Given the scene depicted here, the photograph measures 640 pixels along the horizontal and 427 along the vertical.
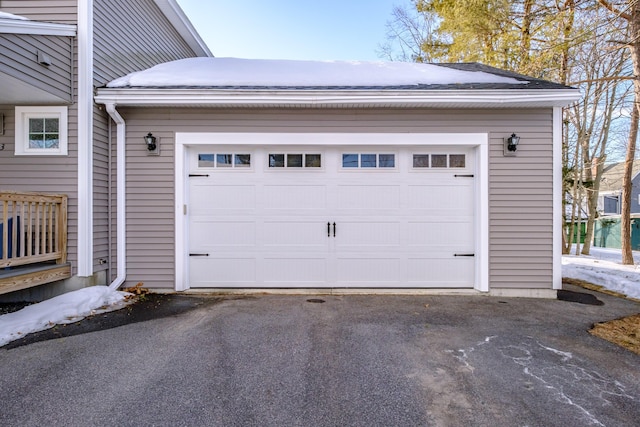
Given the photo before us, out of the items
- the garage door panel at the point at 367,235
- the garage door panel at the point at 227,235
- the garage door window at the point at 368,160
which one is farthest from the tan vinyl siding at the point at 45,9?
the garage door panel at the point at 367,235

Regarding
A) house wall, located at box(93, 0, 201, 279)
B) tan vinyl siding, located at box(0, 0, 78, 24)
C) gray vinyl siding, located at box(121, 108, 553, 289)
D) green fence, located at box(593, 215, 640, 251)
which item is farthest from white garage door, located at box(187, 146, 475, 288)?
green fence, located at box(593, 215, 640, 251)

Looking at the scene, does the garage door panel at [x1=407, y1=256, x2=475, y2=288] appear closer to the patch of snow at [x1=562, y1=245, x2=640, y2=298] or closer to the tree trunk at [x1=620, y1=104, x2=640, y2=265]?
the patch of snow at [x1=562, y1=245, x2=640, y2=298]

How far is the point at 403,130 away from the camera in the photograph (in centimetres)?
454

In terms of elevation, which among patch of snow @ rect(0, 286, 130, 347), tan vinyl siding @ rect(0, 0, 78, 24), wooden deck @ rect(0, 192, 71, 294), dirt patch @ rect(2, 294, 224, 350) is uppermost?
tan vinyl siding @ rect(0, 0, 78, 24)

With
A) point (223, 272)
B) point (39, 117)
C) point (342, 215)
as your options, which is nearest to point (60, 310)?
point (223, 272)

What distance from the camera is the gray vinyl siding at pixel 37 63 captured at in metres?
3.51

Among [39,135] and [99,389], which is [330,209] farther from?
[39,135]

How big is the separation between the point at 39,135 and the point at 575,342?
6.49 metres

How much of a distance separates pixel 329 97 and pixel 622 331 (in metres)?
4.14

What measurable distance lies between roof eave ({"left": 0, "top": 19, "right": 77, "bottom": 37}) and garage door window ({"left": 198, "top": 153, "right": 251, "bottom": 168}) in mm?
2137

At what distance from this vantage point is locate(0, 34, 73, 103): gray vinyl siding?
3.51m

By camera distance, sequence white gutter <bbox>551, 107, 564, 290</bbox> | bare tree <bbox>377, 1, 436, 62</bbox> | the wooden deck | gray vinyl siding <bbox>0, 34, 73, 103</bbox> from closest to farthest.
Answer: the wooden deck, gray vinyl siding <bbox>0, 34, 73, 103</bbox>, white gutter <bbox>551, 107, 564, 290</bbox>, bare tree <bbox>377, 1, 436, 62</bbox>

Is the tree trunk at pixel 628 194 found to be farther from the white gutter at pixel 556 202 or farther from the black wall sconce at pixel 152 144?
the black wall sconce at pixel 152 144

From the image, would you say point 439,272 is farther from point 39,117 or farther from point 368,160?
point 39,117
